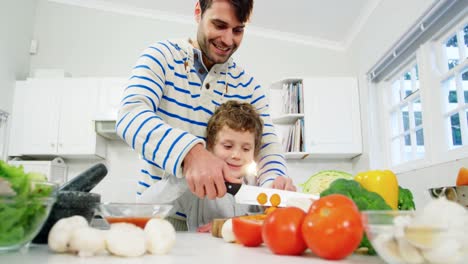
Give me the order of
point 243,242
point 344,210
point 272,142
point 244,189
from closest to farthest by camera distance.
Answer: point 344,210, point 243,242, point 244,189, point 272,142

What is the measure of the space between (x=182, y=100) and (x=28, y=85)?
2755 mm

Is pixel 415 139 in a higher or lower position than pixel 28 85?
lower

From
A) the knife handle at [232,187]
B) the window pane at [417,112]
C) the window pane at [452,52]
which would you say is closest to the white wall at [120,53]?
the window pane at [417,112]

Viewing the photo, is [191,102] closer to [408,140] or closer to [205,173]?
[205,173]

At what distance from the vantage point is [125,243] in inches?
18.9

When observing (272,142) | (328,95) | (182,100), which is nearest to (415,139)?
(328,95)

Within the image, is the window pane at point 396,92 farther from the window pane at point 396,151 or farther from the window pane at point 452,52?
the window pane at point 452,52

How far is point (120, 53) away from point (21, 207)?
3371 mm

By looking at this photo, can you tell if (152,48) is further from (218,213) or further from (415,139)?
(415,139)

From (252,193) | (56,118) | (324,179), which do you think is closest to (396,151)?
(324,179)

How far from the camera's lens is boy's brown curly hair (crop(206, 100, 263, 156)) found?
1252 millimetres

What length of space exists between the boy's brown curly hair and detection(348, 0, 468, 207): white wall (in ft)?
2.56

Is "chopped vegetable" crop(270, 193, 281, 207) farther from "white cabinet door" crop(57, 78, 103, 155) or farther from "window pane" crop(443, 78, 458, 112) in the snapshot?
"white cabinet door" crop(57, 78, 103, 155)

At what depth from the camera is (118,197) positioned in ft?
10.8
